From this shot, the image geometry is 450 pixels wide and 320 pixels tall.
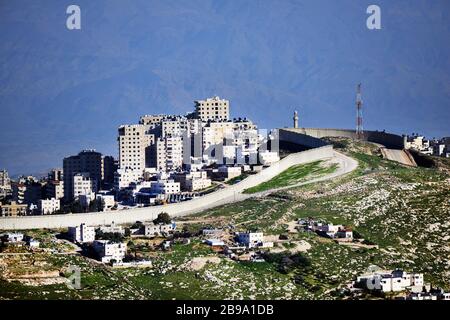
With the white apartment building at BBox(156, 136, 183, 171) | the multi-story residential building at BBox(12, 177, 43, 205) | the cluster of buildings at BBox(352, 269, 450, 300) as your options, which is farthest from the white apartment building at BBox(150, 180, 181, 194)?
the cluster of buildings at BBox(352, 269, 450, 300)

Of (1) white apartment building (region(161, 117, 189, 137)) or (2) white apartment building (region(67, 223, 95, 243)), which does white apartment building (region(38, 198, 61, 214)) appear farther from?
(1) white apartment building (region(161, 117, 189, 137))

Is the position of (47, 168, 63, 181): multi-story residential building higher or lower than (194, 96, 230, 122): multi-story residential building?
lower

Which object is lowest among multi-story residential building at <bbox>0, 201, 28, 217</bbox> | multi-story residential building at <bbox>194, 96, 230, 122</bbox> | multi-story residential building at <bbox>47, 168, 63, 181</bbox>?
multi-story residential building at <bbox>0, 201, 28, 217</bbox>

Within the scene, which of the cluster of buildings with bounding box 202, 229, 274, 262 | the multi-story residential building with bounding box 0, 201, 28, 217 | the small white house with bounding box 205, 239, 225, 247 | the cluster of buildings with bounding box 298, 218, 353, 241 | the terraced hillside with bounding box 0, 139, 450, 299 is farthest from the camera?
the multi-story residential building with bounding box 0, 201, 28, 217

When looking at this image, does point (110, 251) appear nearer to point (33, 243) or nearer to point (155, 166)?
point (33, 243)

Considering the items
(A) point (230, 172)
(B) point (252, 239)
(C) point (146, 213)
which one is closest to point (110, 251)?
(B) point (252, 239)

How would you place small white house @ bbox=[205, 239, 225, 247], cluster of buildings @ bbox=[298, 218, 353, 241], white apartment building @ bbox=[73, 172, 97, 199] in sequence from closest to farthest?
small white house @ bbox=[205, 239, 225, 247], cluster of buildings @ bbox=[298, 218, 353, 241], white apartment building @ bbox=[73, 172, 97, 199]

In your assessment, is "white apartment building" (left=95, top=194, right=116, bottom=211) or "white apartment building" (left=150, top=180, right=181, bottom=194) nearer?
"white apartment building" (left=95, top=194, right=116, bottom=211)
